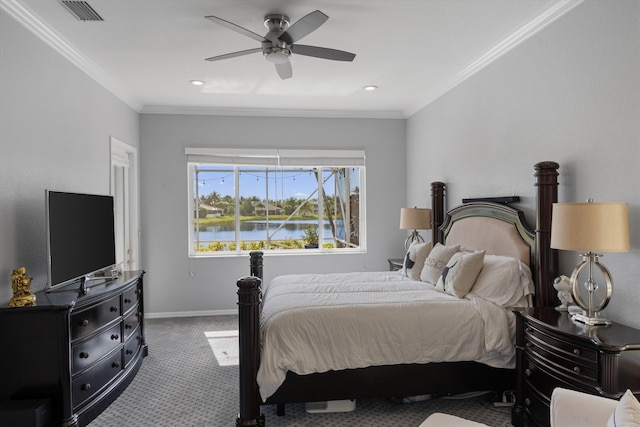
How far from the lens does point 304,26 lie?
250cm

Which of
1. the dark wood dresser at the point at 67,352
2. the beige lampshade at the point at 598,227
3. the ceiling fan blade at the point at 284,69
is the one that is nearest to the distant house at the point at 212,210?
the dark wood dresser at the point at 67,352

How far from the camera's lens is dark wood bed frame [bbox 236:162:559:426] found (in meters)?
2.53

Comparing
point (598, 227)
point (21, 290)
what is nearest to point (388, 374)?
point (598, 227)

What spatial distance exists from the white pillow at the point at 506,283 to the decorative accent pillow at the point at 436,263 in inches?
21.4

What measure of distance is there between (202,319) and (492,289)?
12.2 ft

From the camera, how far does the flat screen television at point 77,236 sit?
8.88ft

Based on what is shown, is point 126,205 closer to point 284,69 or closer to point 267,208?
point 267,208

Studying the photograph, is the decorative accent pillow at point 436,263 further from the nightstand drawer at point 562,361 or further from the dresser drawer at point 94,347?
the dresser drawer at point 94,347

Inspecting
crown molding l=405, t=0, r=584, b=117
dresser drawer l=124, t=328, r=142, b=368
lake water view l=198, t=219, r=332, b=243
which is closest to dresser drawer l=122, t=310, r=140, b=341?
dresser drawer l=124, t=328, r=142, b=368

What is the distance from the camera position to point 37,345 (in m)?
2.41

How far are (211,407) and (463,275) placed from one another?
2103 millimetres

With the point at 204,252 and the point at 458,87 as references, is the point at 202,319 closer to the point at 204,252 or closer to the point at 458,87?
the point at 204,252

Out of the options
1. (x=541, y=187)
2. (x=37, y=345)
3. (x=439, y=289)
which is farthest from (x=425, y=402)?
(x=37, y=345)

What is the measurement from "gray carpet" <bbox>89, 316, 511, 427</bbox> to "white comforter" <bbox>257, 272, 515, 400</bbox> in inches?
15.3
